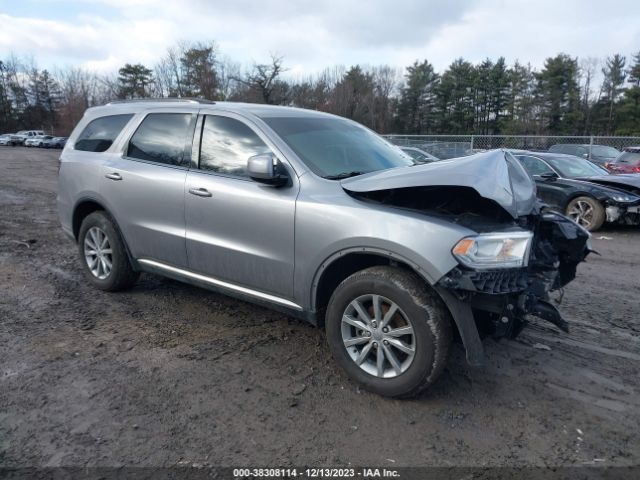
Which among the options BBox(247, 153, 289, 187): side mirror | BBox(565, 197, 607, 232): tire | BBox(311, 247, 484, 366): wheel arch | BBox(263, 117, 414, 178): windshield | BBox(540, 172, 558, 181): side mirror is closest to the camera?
BBox(311, 247, 484, 366): wheel arch

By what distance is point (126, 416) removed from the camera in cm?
299

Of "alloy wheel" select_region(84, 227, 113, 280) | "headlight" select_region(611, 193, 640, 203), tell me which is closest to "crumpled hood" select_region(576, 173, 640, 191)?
"headlight" select_region(611, 193, 640, 203)

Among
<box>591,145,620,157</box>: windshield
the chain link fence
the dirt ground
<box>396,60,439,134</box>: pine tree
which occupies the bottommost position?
the dirt ground

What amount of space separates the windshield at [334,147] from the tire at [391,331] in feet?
3.08

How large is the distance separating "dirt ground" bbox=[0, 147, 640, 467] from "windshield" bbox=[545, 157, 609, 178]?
582 centimetres

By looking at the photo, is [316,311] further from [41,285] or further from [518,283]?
[41,285]

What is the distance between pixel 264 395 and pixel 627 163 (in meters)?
15.9

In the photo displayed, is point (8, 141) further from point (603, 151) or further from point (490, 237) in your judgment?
point (490, 237)

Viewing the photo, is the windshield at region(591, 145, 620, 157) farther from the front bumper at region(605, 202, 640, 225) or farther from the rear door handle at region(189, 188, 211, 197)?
the rear door handle at region(189, 188, 211, 197)

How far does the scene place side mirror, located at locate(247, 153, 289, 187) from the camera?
3430 millimetres

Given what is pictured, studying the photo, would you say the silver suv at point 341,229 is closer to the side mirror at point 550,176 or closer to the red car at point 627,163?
the side mirror at point 550,176

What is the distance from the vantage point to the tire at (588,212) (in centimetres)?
906

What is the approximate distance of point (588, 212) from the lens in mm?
9234

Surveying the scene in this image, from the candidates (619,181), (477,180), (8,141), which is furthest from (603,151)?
(8,141)
